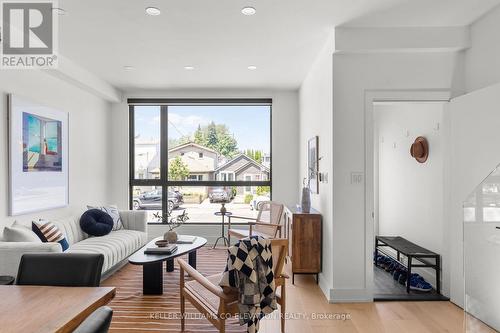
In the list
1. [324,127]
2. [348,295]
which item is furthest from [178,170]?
[348,295]

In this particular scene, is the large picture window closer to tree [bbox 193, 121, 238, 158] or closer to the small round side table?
tree [bbox 193, 121, 238, 158]

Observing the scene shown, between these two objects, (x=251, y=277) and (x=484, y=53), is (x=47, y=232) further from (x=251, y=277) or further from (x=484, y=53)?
(x=484, y=53)

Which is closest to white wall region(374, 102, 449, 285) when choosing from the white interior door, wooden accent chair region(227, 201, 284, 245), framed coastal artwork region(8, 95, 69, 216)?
the white interior door

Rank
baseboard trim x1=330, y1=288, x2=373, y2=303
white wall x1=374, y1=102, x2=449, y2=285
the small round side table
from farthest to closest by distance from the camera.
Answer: white wall x1=374, y1=102, x2=449, y2=285, baseboard trim x1=330, y1=288, x2=373, y2=303, the small round side table

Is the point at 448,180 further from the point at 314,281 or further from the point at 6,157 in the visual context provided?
the point at 6,157

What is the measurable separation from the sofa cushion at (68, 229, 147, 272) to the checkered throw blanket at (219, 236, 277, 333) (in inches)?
77.9

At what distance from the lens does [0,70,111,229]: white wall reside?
10.7 ft

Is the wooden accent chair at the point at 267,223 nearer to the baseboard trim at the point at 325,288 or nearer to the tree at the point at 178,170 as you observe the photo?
the baseboard trim at the point at 325,288

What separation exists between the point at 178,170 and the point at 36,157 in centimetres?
241

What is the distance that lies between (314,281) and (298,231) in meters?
0.72

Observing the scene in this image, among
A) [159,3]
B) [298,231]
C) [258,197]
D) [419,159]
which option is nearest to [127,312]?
[298,231]

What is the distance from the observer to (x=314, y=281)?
150 inches

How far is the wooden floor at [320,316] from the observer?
2633 millimetres

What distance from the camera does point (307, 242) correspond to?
3.60 m
